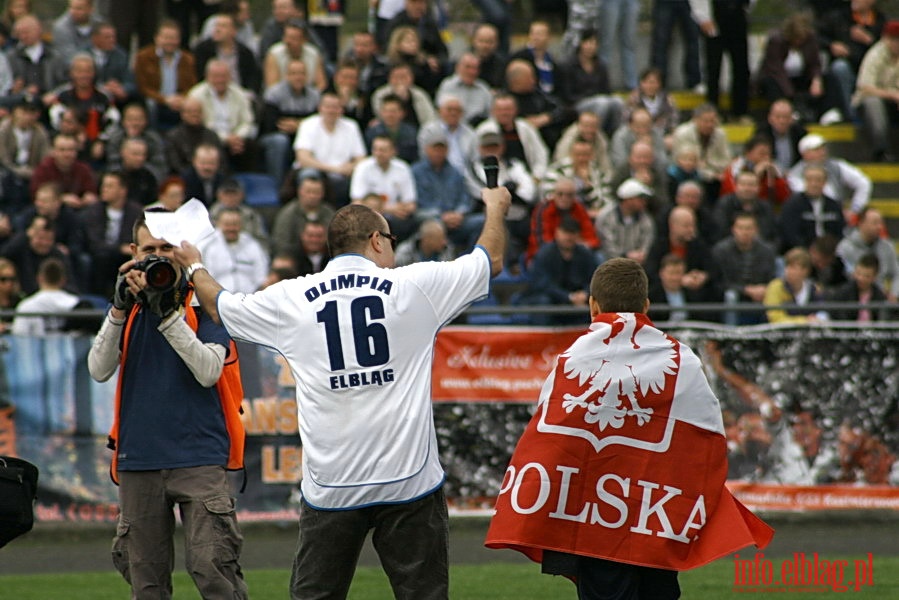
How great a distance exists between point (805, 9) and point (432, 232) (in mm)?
9603

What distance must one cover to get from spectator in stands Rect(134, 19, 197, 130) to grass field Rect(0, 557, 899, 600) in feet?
21.6

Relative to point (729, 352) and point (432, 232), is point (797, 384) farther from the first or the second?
point (432, 232)

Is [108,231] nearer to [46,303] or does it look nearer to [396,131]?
[46,303]

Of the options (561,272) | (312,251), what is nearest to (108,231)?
(312,251)

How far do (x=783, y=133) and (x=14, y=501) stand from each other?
1233cm

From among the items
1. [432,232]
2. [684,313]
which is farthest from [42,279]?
[684,313]

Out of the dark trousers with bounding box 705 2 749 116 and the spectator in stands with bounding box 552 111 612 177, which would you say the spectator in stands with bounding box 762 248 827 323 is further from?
the dark trousers with bounding box 705 2 749 116

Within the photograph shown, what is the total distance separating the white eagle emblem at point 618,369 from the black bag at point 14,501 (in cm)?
228

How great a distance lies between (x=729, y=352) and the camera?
40.6ft

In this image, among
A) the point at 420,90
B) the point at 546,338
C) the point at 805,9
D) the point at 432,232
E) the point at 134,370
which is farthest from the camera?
the point at 805,9

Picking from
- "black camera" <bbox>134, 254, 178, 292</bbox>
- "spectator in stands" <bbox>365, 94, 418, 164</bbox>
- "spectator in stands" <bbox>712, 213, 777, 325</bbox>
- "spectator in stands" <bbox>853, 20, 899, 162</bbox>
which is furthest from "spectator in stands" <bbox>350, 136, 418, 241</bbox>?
"black camera" <bbox>134, 254, 178, 292</bbox>

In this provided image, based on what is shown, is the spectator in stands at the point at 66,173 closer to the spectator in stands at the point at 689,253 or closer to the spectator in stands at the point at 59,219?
the spectator in stands at the point at 59,219

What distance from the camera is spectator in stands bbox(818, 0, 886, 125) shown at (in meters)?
18.8

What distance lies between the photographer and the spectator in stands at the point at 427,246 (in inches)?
528
